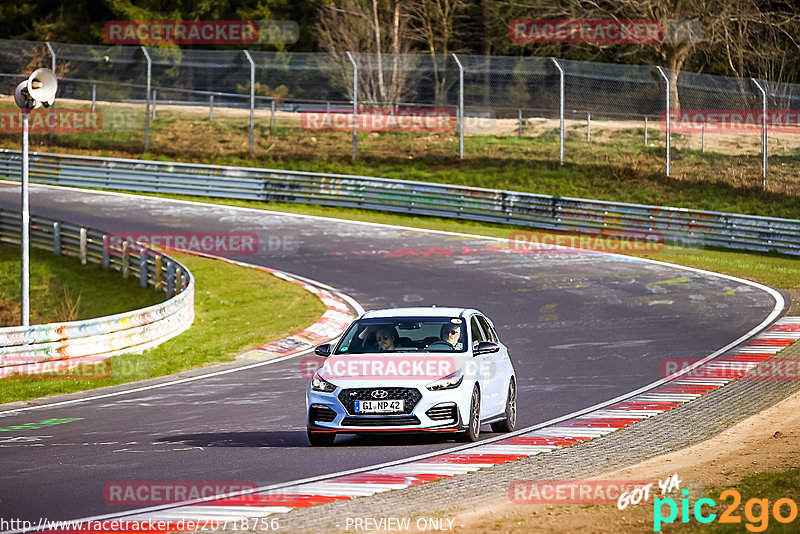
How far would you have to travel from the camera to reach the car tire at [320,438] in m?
11.8

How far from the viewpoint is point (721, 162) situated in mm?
37438

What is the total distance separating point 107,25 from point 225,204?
37.8 metres

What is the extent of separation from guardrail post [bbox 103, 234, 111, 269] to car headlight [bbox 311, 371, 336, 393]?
1902 centimetres

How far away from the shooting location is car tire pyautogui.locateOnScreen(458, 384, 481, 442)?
467 inches

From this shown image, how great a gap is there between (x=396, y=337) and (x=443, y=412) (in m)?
1.32

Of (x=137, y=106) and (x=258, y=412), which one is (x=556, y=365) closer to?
(x=258, y=412)

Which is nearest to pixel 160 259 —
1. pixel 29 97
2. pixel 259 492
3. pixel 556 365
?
pixel 29 97

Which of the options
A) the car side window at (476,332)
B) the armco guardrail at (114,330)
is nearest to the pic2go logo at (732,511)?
the car side window at (476,332)

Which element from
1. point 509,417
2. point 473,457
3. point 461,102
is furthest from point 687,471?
point 461,102

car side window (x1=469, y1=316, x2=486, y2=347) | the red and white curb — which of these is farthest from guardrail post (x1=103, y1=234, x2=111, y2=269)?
car side window (x1=469, y1=316, x2=486, y2=347)

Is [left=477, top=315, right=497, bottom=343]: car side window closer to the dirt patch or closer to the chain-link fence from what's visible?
the dirt patch

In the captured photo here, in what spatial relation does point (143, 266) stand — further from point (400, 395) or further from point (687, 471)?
point (687, 471)

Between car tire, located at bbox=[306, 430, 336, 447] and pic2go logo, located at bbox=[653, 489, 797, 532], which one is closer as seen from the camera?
pic2go logo, located at bbox=[653, 489, 797, 532]

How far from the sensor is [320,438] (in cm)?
1185
